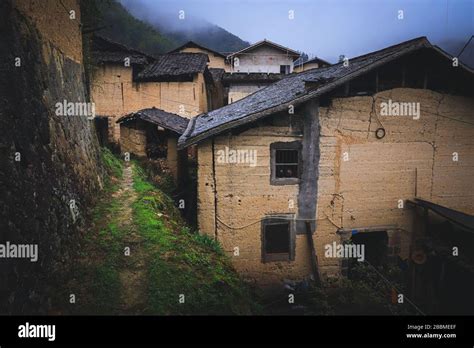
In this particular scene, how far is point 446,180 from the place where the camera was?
36.2 feet

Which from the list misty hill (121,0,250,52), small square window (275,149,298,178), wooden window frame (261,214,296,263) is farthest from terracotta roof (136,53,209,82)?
misty hill (121,0,250,52)

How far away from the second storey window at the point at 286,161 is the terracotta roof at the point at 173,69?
13539 millimetres

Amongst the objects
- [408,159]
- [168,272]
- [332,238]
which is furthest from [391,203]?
[168,272]

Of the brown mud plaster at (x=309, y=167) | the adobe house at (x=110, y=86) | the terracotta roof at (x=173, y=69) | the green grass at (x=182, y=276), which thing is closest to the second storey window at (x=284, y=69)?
the terracotta roof at (x=173, y=69)

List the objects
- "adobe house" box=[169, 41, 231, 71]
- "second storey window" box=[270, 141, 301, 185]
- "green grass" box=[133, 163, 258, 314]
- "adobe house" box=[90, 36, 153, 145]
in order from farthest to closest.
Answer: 1. "adobe house" box=[169, 41, 231, 71]
2. "adobe house" box=[90, 36, 153, 145]
3. "second storey window" box=[270, 141, 301, 185]
4. "green grass" box=[133, 163, 258, 314]

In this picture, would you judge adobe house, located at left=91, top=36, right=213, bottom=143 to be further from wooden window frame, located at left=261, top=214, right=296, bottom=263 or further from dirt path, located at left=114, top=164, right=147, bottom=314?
wooden window frame, located at left=261, top=214, right=296, bottom=263

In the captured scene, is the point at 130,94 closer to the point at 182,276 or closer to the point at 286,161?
the point at 286,161

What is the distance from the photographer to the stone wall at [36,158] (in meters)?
4.61

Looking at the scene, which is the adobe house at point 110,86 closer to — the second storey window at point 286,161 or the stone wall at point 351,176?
the stone wall at point 351,176

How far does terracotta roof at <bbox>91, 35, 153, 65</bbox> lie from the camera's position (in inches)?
842

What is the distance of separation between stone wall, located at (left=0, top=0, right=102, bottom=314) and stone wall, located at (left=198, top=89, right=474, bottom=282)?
4.01m

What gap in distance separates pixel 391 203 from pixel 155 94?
16.9 m

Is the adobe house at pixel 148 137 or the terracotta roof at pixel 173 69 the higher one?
the terracotta roof at pixel 173 69
